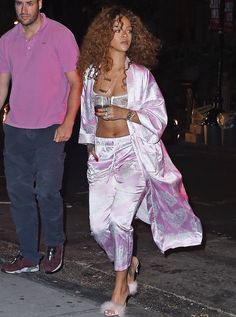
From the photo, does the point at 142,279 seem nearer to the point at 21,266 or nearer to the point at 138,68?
the point at 21,266

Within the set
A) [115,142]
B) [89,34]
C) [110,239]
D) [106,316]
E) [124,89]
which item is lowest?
[106,316]

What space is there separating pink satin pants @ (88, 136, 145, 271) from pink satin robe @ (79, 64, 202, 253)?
85 millimetres

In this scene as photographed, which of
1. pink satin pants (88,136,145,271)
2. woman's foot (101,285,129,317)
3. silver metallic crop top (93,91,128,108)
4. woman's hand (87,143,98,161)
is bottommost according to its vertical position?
woman's foot (101,285,129,317)

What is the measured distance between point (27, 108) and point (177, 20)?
71.4 ft

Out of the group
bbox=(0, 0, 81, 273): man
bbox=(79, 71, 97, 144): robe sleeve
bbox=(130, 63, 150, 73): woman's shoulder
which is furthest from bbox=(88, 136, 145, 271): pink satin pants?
bbox=(0, 0, 81, 273): man

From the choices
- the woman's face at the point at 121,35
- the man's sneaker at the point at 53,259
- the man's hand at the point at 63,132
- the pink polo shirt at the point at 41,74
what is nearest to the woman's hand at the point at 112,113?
the woman's face at the point at 121,35

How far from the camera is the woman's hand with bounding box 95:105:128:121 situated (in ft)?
15.3

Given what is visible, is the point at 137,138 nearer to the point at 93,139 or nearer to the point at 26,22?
the point at 93,139

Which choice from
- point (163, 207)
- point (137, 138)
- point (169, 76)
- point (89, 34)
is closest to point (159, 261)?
point (163, 207)

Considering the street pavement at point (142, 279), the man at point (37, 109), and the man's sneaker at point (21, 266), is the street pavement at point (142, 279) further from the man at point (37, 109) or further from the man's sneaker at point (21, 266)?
the man at point (37, 109)

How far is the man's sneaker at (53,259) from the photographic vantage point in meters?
5.66

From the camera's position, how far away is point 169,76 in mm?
20156

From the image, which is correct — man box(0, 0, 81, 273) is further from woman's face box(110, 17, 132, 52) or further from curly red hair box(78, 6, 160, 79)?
woman's face box(110, 17, 132, 52)

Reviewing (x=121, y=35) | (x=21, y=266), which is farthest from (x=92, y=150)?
(x=21, y=266)
